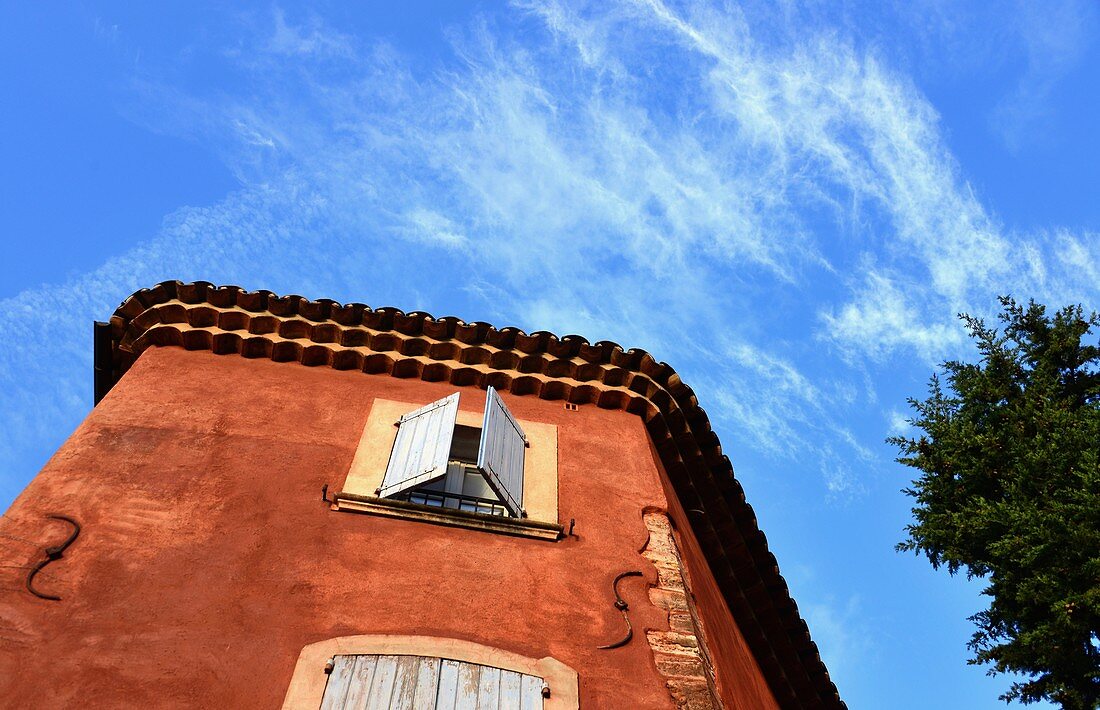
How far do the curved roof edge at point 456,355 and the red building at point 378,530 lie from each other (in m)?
0.02

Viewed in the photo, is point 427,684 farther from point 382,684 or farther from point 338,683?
point 338,683

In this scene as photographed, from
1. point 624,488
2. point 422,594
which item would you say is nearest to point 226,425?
point 422,594

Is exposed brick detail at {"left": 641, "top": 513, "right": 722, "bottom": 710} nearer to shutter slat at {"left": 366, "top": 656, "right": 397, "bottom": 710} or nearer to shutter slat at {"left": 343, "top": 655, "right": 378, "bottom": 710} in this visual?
shutter slat at {"left": 366, "top": 656, "right": 397, "bottom": 710}

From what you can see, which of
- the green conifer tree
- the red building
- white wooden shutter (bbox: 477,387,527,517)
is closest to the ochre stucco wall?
the red building

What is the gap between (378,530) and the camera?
287 inches

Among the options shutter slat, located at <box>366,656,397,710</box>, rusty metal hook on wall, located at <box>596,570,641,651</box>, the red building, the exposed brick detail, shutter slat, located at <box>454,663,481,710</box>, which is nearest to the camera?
shutter slat, located at <box>366,656,397,710</box>

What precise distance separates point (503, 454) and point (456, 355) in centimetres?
185

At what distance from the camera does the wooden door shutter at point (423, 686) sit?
574cm

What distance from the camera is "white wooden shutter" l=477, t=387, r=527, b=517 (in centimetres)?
768

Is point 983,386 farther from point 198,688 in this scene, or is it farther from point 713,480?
point 198,688

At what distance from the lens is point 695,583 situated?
Result: 823cm

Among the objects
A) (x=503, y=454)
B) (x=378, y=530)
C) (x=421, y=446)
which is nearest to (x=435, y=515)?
(x=378, y=530)

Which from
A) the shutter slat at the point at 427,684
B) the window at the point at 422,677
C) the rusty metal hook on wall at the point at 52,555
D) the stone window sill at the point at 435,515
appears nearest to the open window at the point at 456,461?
the stone window sill at the point at 435,515

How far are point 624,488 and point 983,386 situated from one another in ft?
18.6
